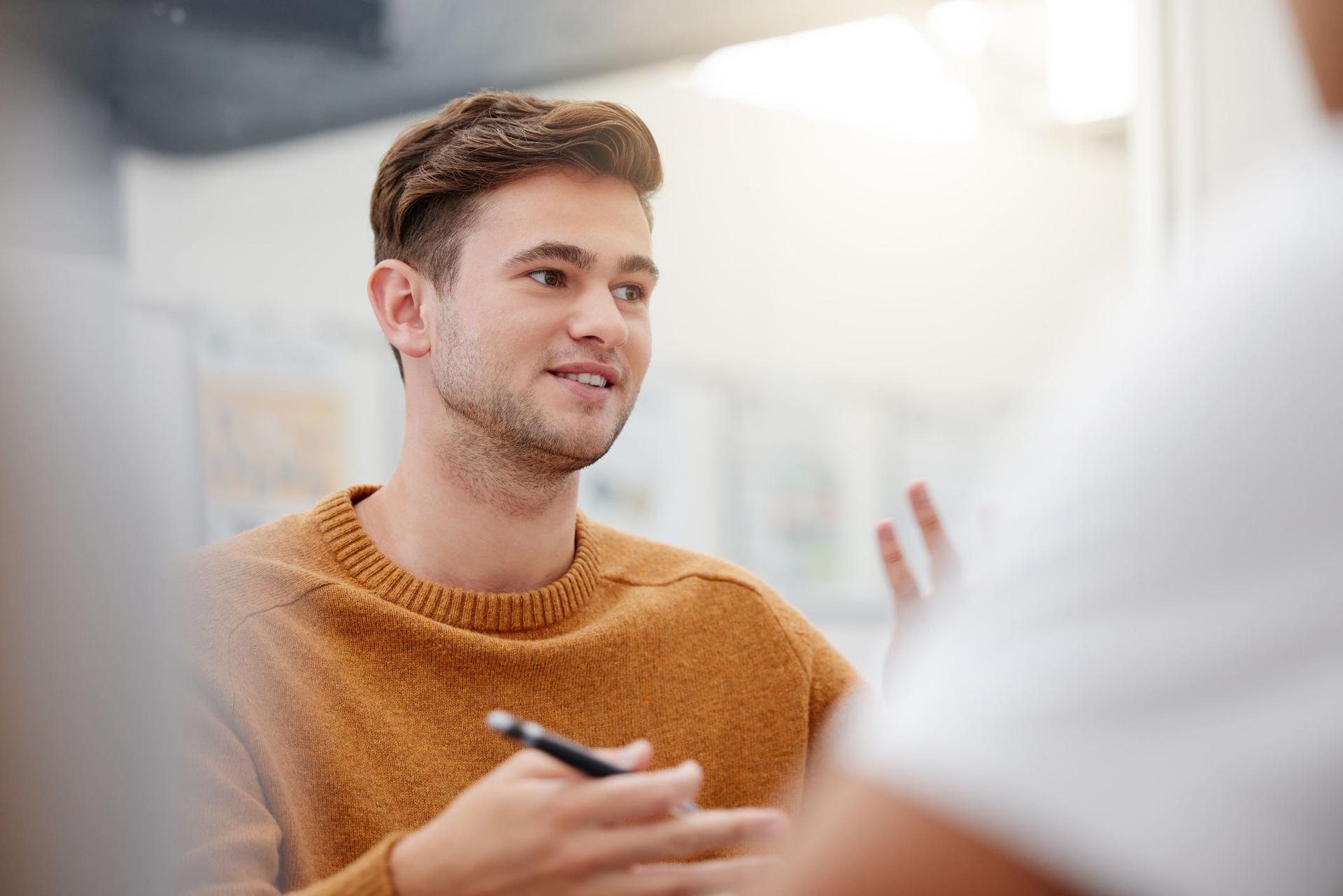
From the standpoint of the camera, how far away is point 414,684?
3.14 feet

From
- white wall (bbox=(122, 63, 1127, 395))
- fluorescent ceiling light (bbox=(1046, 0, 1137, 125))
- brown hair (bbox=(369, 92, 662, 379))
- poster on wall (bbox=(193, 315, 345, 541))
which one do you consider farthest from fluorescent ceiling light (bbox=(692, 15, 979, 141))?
brown hair (bbox=(369, 92, 662, 379))

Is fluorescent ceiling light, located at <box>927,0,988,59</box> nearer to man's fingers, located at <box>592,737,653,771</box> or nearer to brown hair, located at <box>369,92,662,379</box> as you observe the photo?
brown hair, located at <box>369,92,662,379</box>

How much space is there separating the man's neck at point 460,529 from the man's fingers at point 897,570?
0.95 ft

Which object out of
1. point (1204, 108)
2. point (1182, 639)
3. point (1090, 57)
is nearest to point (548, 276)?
point (1182, 639)

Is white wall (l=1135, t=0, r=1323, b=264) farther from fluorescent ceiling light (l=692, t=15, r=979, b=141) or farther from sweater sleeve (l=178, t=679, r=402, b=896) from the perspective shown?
sweater sleeve (l=178, t=679, r=402, b=896)

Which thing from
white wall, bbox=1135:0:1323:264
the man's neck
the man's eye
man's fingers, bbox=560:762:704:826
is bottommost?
man's fingers, bbox=560:762:704:826

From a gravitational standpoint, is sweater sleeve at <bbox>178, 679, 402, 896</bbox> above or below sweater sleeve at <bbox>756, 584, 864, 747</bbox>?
below

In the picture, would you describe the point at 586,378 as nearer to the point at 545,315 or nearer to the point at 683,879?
the point at 545,315

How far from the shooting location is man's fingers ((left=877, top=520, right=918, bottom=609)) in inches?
38.9

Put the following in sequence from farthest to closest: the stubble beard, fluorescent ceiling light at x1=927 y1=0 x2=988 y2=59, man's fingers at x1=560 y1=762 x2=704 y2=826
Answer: fluorescent ceiling light at x1=927 y1=0 x2=988 y2=59 < the stubble beard < man's fingers at x1=560 y1=762 x2=704 y2=826

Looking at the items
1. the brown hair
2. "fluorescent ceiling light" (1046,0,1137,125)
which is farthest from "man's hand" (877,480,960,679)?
"fluorescent ceiling light" (1046,0,1137,125)

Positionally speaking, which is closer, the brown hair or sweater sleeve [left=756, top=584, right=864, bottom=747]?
the brown hair

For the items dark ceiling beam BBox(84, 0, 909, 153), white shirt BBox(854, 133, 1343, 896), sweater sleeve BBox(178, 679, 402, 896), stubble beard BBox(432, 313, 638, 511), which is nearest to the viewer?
white shirt BBox(854, 133, 1343, 896)

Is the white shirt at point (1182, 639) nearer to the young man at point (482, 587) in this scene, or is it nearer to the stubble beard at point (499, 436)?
the young man at point (482, 587)
